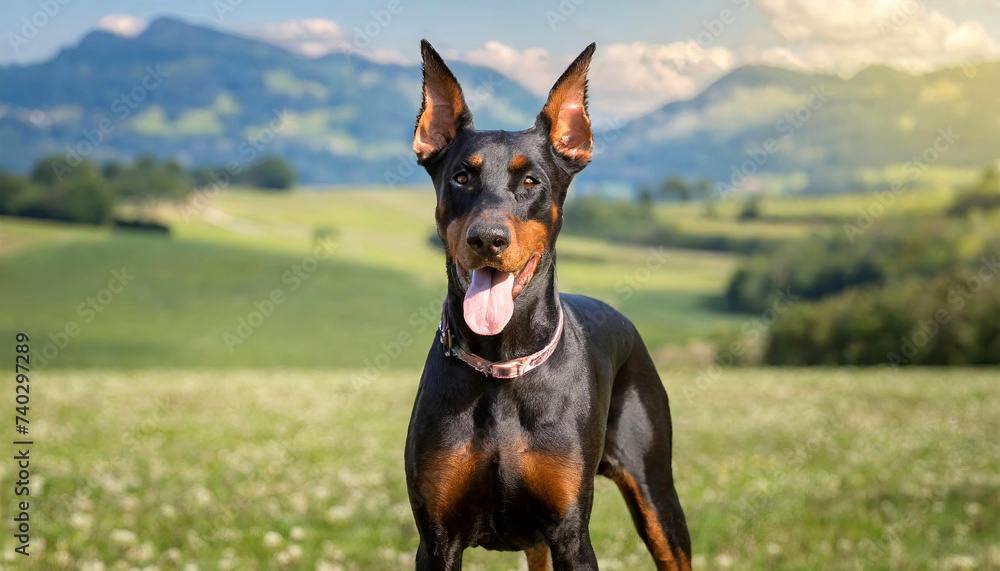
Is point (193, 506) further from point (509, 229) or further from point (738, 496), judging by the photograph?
point (509, 229)

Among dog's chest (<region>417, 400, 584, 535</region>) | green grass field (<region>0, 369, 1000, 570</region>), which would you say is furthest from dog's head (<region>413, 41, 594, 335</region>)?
green grass field (<region>0, 369, 1000, 570</region>)

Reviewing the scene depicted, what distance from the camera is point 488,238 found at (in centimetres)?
328

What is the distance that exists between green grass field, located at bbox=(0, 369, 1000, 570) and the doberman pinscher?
115 inches

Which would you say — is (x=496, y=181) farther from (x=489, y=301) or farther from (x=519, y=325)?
(x=519, y=325)

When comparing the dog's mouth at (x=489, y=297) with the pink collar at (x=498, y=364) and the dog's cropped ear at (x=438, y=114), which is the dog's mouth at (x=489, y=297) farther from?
the dog's cropped ear at (x=438, y=114)

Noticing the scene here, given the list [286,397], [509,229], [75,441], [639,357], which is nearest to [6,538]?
[75,441]

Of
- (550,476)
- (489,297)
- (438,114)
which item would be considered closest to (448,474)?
(550,476)

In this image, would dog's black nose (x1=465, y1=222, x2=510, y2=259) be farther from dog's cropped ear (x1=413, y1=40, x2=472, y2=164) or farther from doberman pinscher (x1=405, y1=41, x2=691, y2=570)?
dog's cropped ear (x1=413, y1=40, x2=472, y2=164)

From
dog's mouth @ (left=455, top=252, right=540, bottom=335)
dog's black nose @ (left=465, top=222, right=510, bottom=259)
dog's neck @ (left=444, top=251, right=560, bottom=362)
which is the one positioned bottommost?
dog's neck @ (left=444, top=251, right=560, bottom=362)

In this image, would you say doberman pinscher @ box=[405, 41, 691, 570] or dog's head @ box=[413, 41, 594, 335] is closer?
dog's head @ box=[413, 41, 594, 335]

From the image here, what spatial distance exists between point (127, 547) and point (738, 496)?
569 cm

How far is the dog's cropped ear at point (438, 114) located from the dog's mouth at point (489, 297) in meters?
0.61

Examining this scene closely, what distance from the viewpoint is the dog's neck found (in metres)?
3.71

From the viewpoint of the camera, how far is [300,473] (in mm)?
9828
